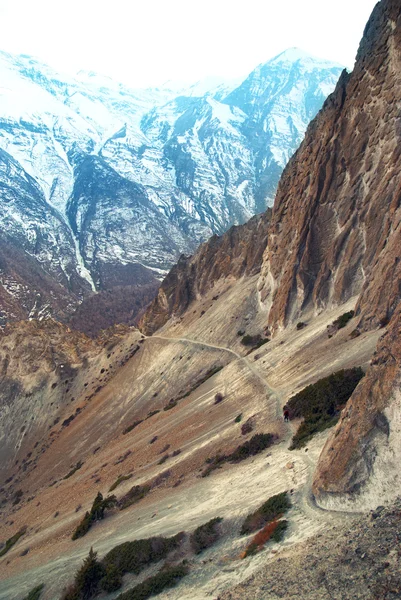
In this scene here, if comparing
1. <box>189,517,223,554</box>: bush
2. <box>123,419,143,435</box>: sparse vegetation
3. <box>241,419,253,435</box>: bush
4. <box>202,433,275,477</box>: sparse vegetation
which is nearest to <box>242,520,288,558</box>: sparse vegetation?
<box>189,517,223,554</box>: bush

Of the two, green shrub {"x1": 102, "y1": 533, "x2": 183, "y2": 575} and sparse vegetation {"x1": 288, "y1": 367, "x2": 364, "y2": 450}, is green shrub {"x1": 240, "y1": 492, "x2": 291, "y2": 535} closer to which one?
green shrub {"x1": 102, "y1": 533, "x2": 183, "y2": 575}

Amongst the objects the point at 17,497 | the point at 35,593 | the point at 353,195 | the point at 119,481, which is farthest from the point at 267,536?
the point at 17,497

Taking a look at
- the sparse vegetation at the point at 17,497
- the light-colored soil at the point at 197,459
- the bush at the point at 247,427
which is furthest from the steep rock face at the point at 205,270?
the bush at the point at 247,427

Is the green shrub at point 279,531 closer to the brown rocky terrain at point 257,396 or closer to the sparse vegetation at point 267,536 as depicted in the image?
the sparse vegetation at point 267,536

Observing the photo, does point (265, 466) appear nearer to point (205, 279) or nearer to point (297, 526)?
point (297, 526)

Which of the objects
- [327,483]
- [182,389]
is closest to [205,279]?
[182,389]

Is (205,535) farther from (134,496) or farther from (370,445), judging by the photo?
(134,496)
